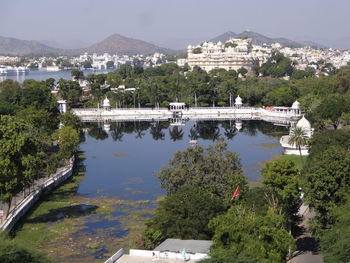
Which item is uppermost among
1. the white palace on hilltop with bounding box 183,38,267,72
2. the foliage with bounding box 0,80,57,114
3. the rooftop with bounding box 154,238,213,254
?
the white palace on hilltop with bounding box 183,38,267,72

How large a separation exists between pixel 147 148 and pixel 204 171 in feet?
77.7

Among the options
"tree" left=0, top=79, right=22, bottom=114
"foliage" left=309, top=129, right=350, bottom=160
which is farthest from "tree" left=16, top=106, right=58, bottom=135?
"foliage" left=309, top=129, right=350, bottom=160

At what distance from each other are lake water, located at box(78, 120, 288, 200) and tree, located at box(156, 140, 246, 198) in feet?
16.8

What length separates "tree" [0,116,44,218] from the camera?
1102 inches

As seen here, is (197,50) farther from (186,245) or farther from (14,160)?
(186,245)

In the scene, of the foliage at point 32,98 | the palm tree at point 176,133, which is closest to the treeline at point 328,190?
the palm tree at point 176,133

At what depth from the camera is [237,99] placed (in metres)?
79.9

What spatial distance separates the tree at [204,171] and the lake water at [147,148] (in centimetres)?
511

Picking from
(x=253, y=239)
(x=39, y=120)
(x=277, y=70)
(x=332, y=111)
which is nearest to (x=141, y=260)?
(x=253, y=239)

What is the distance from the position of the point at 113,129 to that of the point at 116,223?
123 ft

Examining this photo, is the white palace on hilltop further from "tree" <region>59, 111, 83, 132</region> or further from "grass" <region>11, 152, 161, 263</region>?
"grass" <region>11, 152, 161, 263</region>

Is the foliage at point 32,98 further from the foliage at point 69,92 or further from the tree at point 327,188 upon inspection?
the tree at point 327,188

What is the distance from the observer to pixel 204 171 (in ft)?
98.1

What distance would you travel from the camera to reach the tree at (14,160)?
2798 cm
